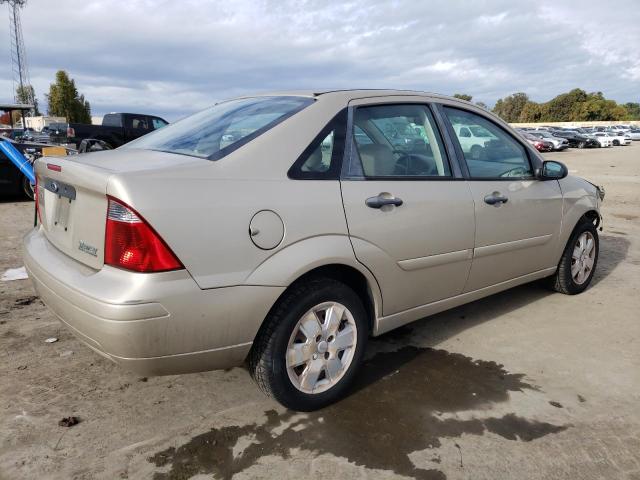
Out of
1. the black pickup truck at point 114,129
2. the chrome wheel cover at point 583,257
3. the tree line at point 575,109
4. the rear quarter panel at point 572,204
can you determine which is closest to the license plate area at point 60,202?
the rear quarter panel at point 572,204

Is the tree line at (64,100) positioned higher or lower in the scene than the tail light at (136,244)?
higher

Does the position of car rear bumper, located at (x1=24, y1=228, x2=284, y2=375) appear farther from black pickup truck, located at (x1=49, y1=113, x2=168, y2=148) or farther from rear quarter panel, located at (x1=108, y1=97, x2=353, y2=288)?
black pickup truck, located at (x1=49, y1=113, x2=168, y2=148)

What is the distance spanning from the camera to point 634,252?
248 inches

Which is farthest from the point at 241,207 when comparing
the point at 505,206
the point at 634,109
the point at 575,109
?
the point at 634,109

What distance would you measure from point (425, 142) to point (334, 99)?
2.32 ft

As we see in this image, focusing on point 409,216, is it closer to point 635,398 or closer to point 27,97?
point 635,398

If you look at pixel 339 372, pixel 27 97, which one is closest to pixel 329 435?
pixel 339 372

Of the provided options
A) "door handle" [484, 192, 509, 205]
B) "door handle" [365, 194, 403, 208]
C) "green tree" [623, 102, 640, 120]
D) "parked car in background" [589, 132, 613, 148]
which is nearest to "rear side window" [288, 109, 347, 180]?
"door handle" [365, 194, 403, 208]

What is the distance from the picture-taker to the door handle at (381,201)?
2.71 meters

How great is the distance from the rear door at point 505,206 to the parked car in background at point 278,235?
0.7 inches

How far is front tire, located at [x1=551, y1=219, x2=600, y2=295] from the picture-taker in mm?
4391

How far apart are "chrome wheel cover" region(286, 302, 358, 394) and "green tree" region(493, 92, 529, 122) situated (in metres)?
119

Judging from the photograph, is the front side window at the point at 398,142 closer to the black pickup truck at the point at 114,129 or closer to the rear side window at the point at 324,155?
the rear side window at the point at 324,155

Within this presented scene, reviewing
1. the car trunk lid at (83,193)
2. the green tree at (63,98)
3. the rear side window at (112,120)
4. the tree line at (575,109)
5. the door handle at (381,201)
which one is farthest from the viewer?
the tree line at (575,109)
